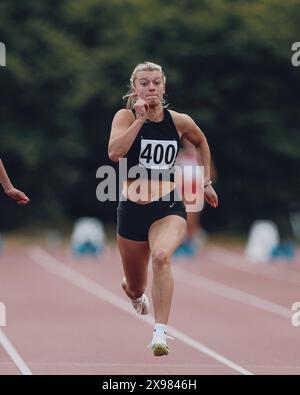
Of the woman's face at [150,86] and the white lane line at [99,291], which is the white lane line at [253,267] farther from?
the woman's face at [150,86]

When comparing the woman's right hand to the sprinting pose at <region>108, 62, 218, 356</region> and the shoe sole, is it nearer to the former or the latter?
the sprinting pose at <region>108, 62, 218, 356</region>

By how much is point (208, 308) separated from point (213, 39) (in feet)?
49.6

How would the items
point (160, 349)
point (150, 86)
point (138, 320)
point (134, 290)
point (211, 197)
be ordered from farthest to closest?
point (138, 320) → point (134, 290) → point (211, 197) → point (150, 86) → point (160, 349)

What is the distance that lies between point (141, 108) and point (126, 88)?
20353mm

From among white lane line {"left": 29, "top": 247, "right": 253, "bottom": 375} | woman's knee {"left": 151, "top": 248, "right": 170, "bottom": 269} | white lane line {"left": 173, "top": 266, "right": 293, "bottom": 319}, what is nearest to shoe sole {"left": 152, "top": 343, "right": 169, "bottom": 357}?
woman's knee {"left": 151, "top": 248, "right": 170, "bottom": 269}

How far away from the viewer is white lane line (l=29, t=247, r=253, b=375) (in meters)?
11.2

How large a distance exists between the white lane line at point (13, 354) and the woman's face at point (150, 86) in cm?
212

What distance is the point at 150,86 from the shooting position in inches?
384

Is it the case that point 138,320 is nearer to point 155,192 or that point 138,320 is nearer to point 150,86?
point 155,192

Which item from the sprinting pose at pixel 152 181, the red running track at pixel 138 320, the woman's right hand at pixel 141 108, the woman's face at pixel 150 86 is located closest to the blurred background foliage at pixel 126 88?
the red running track at pixel 138 320

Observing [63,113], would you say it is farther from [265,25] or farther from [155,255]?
[155,255]

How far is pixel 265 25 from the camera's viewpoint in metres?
30.2

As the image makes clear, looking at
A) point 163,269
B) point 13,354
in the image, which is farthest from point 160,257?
point 13,354

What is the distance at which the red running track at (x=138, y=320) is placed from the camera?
34.6 feet
